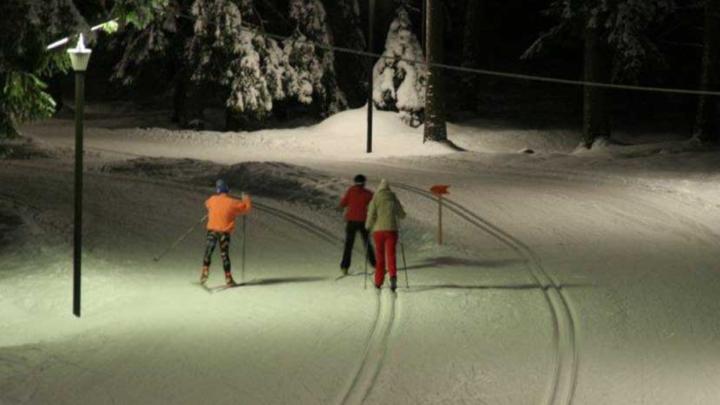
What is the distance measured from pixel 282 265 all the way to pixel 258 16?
2266 cm

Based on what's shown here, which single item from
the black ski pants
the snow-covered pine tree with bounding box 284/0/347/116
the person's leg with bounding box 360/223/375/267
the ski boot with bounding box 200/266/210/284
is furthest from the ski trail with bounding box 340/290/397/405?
the snow-covered pine tree with bounding box 284/0/347/116

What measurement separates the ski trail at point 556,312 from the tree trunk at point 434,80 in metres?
12.0

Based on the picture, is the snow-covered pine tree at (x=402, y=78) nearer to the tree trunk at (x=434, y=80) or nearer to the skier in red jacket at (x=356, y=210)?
the tree trunk at (x=434, y=80)

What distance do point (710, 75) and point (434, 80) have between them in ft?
26.7

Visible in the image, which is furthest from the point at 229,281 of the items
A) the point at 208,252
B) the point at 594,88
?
the point at 594,88

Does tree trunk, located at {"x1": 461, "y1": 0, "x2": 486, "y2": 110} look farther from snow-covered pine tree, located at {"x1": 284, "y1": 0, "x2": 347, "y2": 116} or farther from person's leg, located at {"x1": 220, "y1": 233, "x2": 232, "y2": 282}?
person's leg, located at {"x1": 220, "y1": 233, "x2": 232, "y2": 282}

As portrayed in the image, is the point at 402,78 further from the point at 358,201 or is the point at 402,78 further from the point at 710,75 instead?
the point at 358,201

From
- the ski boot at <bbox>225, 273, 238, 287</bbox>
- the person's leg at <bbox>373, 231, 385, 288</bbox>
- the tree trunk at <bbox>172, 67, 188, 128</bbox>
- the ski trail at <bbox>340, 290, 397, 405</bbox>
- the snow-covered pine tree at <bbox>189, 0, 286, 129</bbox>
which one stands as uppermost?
the snow-covered pine tree at <bbox>189, 0, 286, 129</bbox>

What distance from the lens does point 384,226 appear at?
18.3 metres

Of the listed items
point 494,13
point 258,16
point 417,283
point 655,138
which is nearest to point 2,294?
point 417,283

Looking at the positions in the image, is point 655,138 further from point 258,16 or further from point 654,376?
point 654,376

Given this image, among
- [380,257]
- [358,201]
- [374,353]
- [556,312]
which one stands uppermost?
[358,201]

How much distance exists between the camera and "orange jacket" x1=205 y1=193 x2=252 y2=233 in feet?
60.2

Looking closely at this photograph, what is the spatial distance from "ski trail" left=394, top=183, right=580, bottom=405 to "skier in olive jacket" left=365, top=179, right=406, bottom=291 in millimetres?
2260
